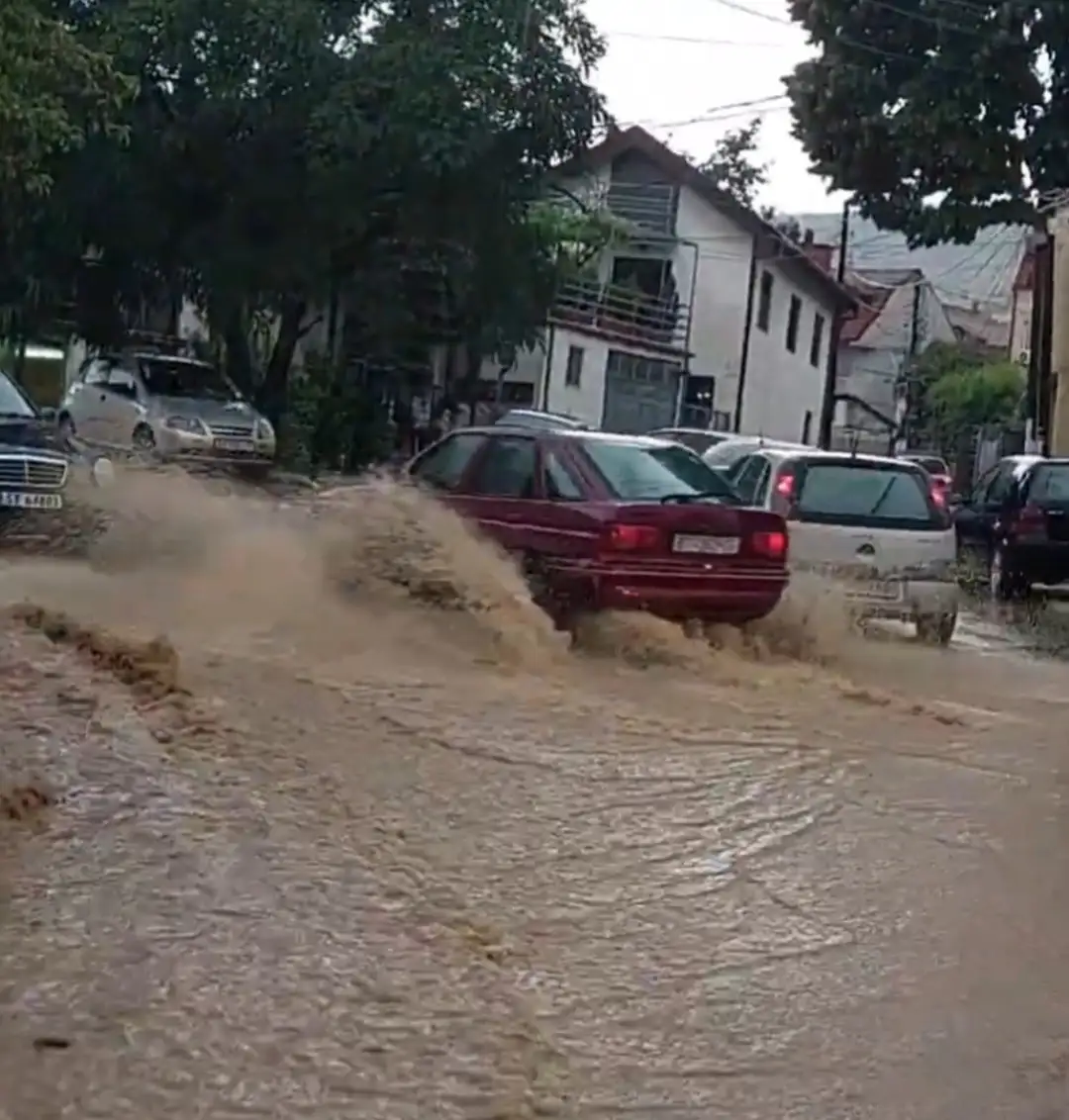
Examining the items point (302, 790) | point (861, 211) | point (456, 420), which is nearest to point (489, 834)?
point (302, 790)

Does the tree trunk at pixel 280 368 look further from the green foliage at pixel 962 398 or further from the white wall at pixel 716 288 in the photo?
the green foliage at pixel 962 398

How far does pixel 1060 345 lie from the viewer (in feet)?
102

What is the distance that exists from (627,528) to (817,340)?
4261 centimetres

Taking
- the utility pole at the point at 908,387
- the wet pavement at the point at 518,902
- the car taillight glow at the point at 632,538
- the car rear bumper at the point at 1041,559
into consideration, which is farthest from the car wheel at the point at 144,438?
the utility pole at the point at 908,387

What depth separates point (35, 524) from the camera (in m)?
16.2

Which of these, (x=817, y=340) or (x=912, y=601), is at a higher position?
(x=817, y=340)

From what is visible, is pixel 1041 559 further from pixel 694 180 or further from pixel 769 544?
pixel 694 180

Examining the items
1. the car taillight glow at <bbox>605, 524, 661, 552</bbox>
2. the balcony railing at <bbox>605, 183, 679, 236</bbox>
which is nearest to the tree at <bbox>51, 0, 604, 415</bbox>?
the car taillight glow at <bbox>605, 524, 661, 552</bbox>

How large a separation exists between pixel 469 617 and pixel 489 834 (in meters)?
4.43

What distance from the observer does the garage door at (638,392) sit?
44.3 metres

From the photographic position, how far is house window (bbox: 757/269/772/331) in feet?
157

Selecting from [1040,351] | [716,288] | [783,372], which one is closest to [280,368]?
[1040,351]

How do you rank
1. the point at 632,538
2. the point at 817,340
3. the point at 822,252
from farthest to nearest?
1. the point at 822,252
2. the point at 817,340
3. the point at 632,538

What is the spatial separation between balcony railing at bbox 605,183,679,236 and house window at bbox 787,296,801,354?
5886mm
